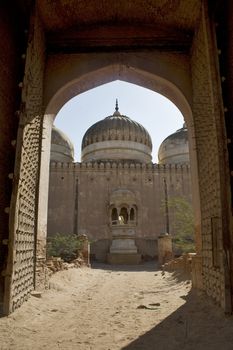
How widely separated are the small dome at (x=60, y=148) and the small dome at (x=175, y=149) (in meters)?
7.41

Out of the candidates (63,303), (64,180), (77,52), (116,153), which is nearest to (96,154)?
(116,153)

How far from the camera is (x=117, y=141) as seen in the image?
24641mm

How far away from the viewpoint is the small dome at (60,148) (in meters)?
24.9

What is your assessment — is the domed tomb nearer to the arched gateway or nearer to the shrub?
the shrub

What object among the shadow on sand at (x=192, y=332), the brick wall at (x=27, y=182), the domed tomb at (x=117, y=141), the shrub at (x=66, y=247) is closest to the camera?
the shadow on sand at (x=192, y=332)

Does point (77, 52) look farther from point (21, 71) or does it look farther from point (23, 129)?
point (23, 129)

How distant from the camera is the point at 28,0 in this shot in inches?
222

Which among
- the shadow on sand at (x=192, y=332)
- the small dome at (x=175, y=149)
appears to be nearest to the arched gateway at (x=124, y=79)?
the shadow on sand at (x=192, y=332)

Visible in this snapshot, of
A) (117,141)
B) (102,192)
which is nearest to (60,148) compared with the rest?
(117,141)

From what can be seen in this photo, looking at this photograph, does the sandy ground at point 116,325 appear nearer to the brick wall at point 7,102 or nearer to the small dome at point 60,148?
the brick wall at point 7,102

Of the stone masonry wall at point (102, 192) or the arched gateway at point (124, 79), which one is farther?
the stone masonry wall at point (102, 192)

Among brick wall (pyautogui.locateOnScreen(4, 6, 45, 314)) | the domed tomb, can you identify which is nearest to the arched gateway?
brick wall (pyautogui.locateOnScreen(4, 6, 45, 314))

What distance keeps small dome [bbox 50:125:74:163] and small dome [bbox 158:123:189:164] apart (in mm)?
7409

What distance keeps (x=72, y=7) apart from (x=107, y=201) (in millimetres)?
16915
